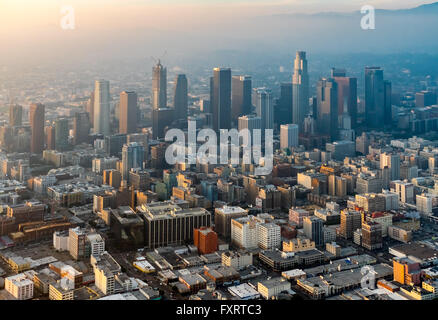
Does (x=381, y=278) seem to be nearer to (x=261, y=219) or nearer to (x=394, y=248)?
(x=394, y=248)

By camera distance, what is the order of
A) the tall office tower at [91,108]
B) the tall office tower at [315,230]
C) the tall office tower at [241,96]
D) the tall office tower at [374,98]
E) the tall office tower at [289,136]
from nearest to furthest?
the tall office tower at [315,230] → the tall office tower at [289,136] → the tall office tower at [91,108] → the tall office tower at [241,96] → the tall office tower at [374,98]

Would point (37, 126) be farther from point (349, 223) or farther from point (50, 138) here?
point (349, 223)

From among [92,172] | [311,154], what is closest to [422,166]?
[311,154]

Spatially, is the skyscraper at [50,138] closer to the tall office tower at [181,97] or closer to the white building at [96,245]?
the tall office tower at [181,97]

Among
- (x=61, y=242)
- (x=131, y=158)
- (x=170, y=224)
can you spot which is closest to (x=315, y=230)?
(x=170, y=224)

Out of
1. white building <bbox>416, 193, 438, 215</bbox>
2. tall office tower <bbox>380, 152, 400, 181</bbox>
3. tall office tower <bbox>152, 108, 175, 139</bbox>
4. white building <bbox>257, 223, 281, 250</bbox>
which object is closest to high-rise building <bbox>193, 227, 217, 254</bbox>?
white building <bbox>257, 223, 281, 250</bbox>

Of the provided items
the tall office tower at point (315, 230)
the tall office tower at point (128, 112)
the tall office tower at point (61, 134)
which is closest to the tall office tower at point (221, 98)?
the tall office tower at point (128, 112)

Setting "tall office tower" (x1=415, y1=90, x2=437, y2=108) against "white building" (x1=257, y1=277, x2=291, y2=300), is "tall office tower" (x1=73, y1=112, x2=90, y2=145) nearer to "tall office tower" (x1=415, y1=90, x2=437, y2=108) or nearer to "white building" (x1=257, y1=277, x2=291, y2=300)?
"white building" (x1=257, y1=277, x2=291, y2=300)
